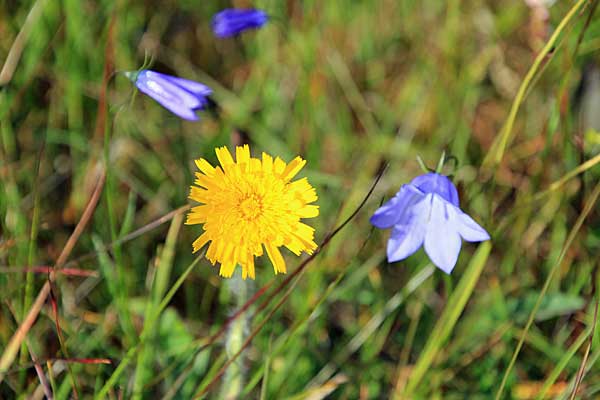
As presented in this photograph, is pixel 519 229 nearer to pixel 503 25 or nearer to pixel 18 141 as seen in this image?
pixel 503 25

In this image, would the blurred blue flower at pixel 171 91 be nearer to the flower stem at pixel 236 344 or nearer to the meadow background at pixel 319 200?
the meadow background at pixel 319 200

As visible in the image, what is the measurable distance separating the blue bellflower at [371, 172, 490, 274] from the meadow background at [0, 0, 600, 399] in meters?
0.06

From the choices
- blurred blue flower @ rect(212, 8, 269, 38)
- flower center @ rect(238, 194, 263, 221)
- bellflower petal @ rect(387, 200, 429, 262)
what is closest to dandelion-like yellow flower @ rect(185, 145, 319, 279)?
flower center @ rect(238, 194, 263, 221)

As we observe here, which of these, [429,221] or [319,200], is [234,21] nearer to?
[319,200]

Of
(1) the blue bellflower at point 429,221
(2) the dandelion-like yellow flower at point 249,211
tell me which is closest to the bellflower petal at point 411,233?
(1) the blue bellflower at point 429,221

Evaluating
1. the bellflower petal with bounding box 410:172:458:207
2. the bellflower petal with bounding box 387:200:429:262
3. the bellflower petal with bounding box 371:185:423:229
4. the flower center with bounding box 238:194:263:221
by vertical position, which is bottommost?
the bellflower petal with bounding box 387:200:429:262

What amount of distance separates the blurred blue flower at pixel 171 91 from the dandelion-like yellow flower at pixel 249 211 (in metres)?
0.23

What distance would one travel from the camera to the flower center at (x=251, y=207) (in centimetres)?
115

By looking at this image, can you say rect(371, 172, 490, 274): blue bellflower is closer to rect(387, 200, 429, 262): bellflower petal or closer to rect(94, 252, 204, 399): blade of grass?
rect(387, 200, 429, 262): bellflower petal

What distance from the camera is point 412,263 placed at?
1.88 m

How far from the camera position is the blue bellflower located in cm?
126

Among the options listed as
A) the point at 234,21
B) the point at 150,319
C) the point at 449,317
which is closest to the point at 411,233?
the point at 449,317

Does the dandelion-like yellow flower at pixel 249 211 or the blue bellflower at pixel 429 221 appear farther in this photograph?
the blue bellflower at pixel 429 221

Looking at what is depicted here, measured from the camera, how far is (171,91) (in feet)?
4.49
